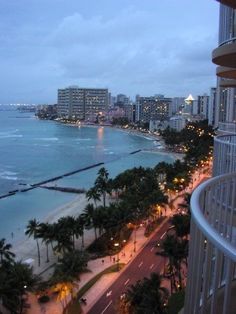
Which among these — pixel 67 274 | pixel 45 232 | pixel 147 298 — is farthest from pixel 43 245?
pixel 147 298

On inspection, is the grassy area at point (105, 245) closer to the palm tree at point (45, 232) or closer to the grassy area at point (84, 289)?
the grassy area at point (84, 289)

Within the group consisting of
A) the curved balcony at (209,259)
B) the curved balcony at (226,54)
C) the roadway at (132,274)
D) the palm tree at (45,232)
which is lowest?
the roadway at (132,274)

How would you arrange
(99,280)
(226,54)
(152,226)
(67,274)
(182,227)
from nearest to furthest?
(226,54) < (67,274) < (99,280) < (182,227) < (152,226)

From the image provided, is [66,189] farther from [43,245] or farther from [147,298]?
[147,298]

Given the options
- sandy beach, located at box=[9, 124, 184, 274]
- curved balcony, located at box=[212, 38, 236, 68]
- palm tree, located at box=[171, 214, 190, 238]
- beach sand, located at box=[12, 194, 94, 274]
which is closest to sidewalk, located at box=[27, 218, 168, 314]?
beach sand, located at box=[12, 194, 94, 274]

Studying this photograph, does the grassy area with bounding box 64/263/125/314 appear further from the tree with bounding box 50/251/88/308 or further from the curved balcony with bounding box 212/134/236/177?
the curved balcony with bounding box 212/134/236/177

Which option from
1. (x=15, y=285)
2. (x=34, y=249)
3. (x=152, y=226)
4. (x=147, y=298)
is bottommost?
(x=34, y=249)

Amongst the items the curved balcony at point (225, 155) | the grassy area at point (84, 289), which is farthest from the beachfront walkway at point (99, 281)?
the curved balcony at point (225, 155)
